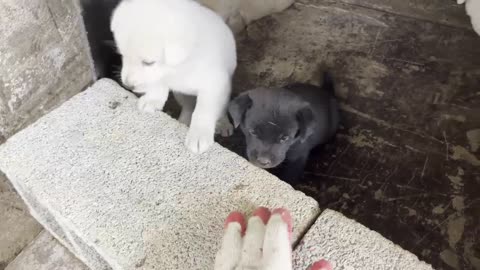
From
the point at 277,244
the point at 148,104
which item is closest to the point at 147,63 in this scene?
the point at 148,104

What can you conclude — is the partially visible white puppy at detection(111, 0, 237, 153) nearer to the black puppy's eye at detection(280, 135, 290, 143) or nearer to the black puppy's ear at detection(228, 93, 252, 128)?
the black puppy's ear at detection(228, 93, 252, 128)

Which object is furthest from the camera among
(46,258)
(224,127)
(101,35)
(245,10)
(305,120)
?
(245,10)

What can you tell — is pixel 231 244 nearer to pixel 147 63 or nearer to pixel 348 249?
pixel 348 249

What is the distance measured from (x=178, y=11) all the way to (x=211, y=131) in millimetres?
351

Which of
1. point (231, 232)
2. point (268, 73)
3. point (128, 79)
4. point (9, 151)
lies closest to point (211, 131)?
point (128, 79)

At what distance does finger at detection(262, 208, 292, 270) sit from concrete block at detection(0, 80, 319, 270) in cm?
12

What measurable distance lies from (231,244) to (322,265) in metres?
0.20

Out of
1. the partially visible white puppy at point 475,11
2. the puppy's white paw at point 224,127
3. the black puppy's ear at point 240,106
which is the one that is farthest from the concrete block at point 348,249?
the partially visible white puppy at point 475,11

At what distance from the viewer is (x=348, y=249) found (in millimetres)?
1246

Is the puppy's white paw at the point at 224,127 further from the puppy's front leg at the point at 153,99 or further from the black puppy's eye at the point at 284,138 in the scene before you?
the black puppy's eye at the point at 284,138

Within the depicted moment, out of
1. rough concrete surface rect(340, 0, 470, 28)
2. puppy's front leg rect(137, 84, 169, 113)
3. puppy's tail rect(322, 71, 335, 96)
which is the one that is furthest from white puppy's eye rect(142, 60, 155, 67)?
rough concrete surface rect(340, 0, 470, 28)

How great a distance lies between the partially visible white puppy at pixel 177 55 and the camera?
4.51 ft

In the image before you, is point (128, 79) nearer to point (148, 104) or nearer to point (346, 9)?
point (148, 104)

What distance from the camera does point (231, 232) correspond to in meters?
1.20
